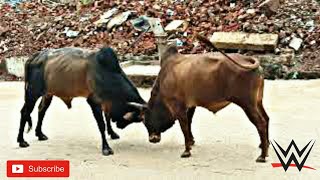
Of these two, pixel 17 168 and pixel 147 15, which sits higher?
pixel 17 168

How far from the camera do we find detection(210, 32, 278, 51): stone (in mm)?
12898

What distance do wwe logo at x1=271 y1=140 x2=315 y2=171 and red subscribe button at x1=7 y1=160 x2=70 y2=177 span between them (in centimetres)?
204

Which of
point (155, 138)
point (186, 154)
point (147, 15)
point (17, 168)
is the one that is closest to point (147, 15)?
point (147, 15)

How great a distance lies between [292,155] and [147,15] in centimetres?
1032

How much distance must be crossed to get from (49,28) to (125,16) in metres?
2.29

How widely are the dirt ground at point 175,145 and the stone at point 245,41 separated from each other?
322cm

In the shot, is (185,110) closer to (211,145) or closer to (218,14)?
(211,145)

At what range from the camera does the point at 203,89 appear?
5.93 meters

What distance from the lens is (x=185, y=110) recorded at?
6152mm

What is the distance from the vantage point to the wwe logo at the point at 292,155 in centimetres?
583

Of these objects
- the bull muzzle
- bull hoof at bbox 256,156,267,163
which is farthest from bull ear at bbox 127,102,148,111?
bull hoof at bbox 256,156,267,163

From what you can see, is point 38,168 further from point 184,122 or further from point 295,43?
point 295,43

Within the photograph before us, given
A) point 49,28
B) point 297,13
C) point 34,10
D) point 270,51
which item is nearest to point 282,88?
point 270,51

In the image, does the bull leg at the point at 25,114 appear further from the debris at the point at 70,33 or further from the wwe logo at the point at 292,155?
the debris at the point at 70,33
